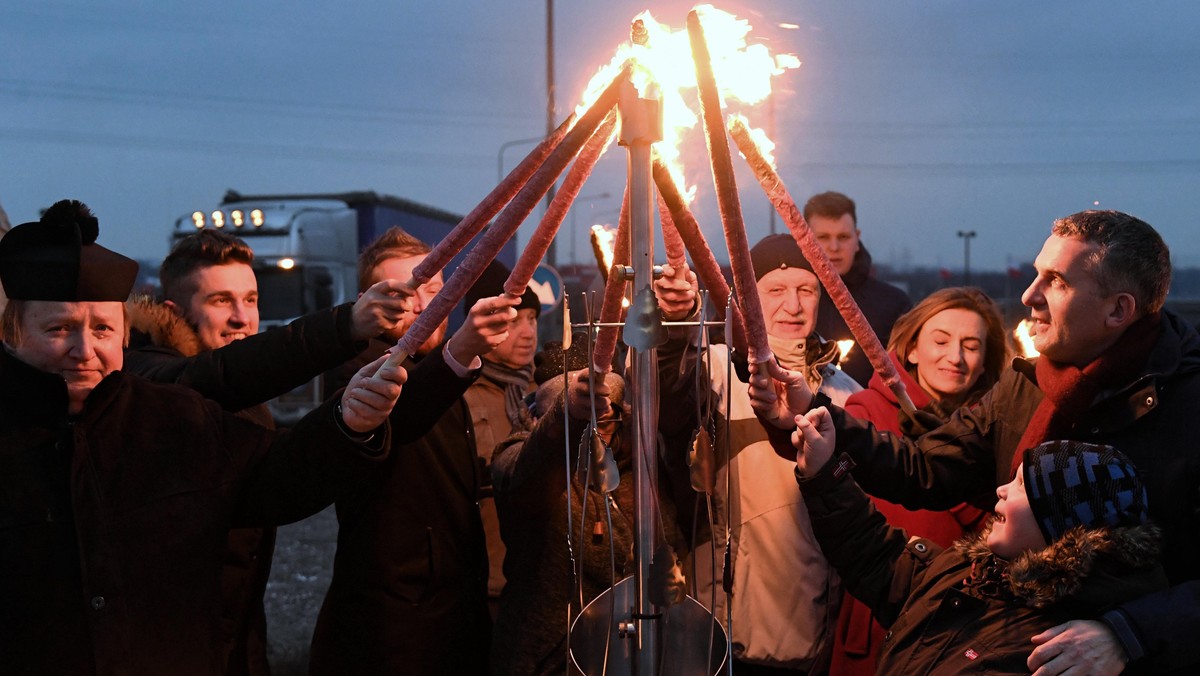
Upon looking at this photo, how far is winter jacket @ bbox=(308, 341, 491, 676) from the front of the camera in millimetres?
3291

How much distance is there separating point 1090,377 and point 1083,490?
384 mm

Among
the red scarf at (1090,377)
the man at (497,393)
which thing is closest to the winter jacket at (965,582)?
the red scarf at (1090,377)

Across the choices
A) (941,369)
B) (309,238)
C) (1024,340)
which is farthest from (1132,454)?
(309,238)

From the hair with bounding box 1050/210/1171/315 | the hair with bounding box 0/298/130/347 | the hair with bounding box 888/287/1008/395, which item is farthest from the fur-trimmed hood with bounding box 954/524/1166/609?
the hair with bounding box 0/298/130/347

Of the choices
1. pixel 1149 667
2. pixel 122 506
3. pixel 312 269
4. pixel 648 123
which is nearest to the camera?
pixel 648 123

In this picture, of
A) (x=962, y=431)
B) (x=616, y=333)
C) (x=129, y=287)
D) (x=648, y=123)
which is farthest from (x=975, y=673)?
(x=129, y=287)

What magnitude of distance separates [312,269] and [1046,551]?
1390 cm

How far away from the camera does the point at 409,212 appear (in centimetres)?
1560

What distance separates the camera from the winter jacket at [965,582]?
2.28 meters

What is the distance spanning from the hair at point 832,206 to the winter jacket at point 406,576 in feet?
8.03

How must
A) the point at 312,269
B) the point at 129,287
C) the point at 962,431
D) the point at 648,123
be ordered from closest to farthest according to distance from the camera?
1. the point at 648,123
2. the point at 129,287
3. the point at 962,431
4. the point at 312,269

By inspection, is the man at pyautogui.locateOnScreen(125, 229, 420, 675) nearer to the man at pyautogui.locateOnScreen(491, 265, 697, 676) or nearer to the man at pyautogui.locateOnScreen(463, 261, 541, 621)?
the man at pyautogui.locateOnScreen(491, 265, 697, 676)

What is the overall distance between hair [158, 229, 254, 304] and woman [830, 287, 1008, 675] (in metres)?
2.23

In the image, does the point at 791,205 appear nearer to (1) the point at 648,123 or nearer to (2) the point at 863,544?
(1) the point at 648,123
